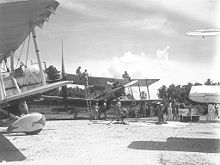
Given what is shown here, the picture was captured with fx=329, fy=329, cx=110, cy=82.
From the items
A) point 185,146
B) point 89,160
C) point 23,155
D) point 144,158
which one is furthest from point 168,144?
point 23,155

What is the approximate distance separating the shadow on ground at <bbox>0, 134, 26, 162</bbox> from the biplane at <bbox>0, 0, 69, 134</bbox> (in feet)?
3.76

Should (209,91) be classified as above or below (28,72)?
below

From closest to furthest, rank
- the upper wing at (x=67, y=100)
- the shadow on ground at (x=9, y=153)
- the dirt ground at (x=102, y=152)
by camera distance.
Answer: the dirt ground at (x=102, y=152) < the shadow on ground at (x=9, y=153) < the upper wing at (x=67, y=100)

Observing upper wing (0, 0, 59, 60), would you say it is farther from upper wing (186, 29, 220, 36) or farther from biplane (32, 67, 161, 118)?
biplane (32, 67, 161, 118)

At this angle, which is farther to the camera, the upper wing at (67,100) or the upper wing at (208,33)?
the upper wing at (67,100)

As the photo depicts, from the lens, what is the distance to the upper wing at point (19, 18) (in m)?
6.59

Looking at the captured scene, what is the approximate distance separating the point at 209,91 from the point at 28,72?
926 centimetres

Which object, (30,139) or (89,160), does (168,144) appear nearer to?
(89,160)

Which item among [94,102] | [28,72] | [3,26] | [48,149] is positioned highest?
[3,26]

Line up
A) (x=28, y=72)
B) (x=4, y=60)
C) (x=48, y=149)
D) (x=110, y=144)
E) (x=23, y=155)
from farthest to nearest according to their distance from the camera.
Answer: (x=28, y=72)
(x=4, y=60)
(x=110, y=144)
(x=48, y=149)
(x=23, y=155)

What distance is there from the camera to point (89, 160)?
19.5 ft

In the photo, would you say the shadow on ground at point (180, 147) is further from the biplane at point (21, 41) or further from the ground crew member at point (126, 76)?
the ground crew member at point (126, 76)

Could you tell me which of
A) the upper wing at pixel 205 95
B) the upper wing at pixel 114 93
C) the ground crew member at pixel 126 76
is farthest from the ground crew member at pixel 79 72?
the upper wing at pixel 205 95

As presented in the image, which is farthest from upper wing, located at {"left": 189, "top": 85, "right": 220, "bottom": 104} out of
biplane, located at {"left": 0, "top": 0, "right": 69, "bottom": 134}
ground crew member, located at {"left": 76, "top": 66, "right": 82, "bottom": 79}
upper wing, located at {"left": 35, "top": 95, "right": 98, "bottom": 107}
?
ground crew member, located at {"left": 76, "top": 66, "right": 82, "bottom": 79}
